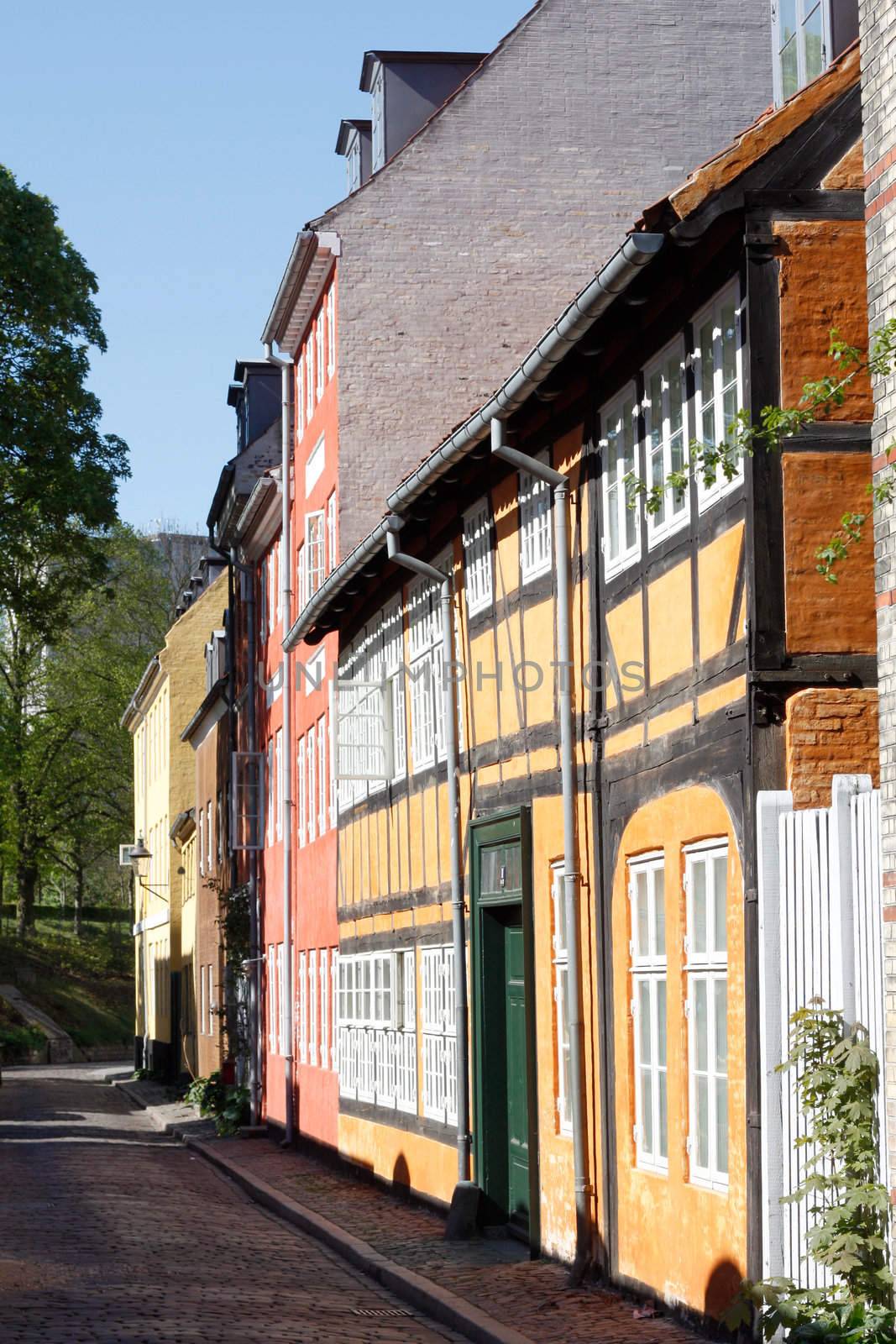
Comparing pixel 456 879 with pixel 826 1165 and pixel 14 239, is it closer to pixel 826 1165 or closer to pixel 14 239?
pixel 826 1165

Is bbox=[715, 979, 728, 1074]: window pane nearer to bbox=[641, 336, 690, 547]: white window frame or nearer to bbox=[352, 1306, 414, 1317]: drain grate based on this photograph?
bbox=[641, 336, 690, 547]: white window frame

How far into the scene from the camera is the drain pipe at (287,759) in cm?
2873

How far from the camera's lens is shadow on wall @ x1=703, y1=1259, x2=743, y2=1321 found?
10146 millimetres

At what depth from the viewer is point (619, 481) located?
1261cm

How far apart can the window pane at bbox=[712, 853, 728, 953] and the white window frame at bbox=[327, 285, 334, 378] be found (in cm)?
1593

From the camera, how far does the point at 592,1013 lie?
42.9ft

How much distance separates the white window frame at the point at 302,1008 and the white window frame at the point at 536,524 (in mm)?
14778

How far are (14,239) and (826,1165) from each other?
25.0 m

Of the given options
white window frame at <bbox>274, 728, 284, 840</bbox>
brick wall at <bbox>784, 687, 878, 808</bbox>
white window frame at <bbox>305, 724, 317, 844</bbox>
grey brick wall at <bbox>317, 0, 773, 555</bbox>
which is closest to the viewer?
brick wall at <bbox>784, 687, 878, 808</bbox>

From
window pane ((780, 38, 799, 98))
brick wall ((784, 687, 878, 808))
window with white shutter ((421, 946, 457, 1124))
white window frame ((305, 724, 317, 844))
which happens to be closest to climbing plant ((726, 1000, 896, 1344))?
brick wall ((784, 687, 878, 808))

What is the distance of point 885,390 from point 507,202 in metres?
17.0

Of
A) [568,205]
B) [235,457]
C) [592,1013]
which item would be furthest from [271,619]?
[592,1013]

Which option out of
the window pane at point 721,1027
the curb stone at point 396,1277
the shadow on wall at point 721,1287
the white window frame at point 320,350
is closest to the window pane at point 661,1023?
the window pane at point 721,1027

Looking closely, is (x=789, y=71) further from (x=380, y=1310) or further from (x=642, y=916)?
(x=380, y=1310)
